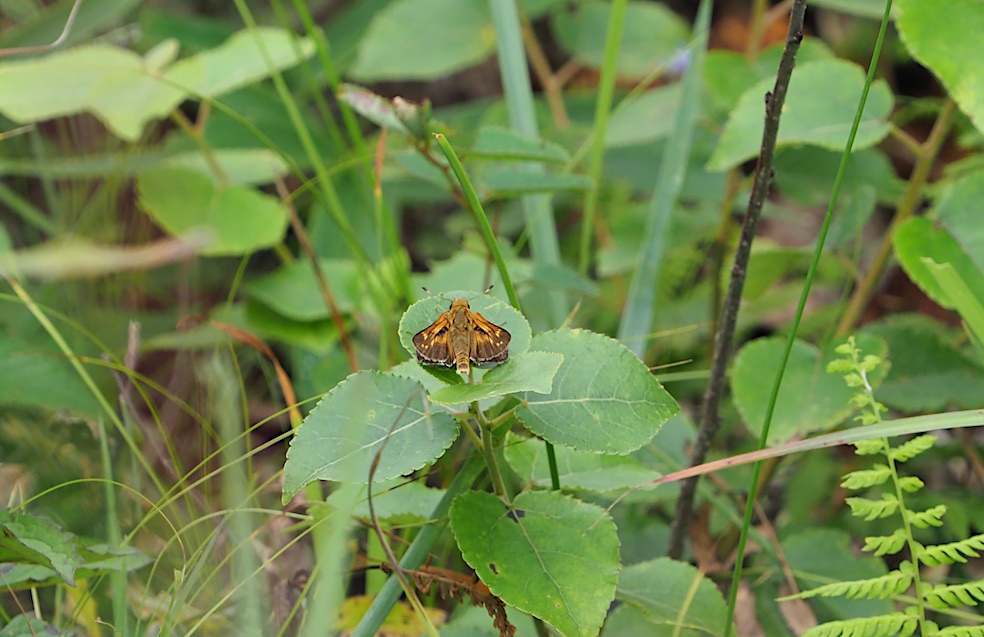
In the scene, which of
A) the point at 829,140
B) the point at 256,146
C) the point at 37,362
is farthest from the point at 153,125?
the point at 829,140

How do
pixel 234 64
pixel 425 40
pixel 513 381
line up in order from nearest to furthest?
pixel 513 381 → pixel 234 64 → pixel 425 40

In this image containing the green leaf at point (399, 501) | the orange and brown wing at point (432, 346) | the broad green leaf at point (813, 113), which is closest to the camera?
the orange and brown wing at point (432, 346)

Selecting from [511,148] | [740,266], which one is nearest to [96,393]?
[511,148]

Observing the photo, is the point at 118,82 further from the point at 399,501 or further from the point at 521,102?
the point at 399,501

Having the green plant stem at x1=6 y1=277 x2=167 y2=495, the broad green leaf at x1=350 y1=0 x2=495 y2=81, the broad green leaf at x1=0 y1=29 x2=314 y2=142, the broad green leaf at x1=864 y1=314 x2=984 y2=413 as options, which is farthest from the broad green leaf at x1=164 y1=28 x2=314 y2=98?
the broad green leaf at x1=864 y1=314 x2=984 y2=413

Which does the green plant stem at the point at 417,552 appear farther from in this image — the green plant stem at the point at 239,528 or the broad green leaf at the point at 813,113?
the broad green leaf at the point at 813,113

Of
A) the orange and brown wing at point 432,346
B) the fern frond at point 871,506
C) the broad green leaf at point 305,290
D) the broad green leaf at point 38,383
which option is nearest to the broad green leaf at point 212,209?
the broad green leaf at point 305,290

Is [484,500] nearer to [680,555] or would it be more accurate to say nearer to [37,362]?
[680,555]
